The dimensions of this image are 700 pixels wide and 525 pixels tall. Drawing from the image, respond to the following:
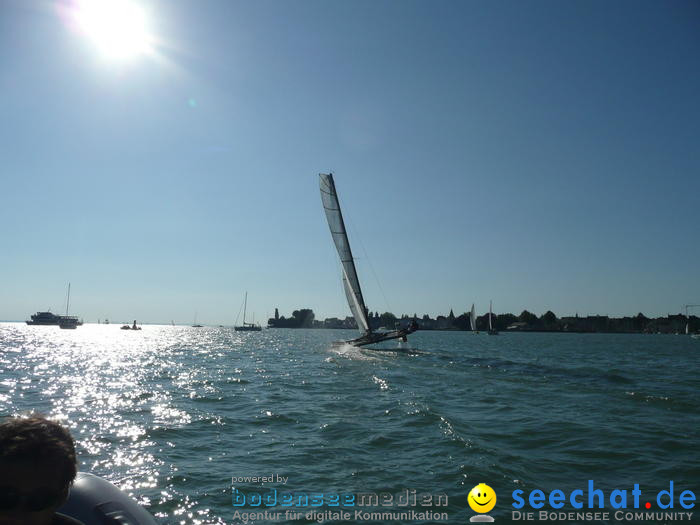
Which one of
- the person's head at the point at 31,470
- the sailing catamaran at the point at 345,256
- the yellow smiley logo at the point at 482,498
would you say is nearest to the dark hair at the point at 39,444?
the person's head at the point at 31,470

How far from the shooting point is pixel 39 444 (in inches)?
80.4

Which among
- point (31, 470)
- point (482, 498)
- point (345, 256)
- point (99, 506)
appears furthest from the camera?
point (345, 256)

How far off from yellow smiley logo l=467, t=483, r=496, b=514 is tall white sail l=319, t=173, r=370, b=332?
123ft

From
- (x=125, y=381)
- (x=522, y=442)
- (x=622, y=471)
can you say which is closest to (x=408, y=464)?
(x=522, y=442)

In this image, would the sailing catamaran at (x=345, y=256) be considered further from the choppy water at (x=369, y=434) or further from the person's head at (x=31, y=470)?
the person's head at (x=31, y=470)

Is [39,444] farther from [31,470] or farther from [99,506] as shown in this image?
[99,506]

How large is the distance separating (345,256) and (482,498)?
38961mm

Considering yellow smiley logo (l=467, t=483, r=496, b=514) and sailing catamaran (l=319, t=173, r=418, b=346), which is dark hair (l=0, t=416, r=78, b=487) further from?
sailing catamaran (l=319, t=173, r=418, b=346)

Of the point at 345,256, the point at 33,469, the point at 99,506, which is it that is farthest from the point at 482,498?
the point at 345,256

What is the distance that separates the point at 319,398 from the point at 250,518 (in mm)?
9875

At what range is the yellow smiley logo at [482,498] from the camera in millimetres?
6979

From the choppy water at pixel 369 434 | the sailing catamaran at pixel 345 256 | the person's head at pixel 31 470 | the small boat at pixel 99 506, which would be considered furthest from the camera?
the sailing catamaran at pixel 345 256

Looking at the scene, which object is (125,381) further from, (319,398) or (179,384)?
(319,398)

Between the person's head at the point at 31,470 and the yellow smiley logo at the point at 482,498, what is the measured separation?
259 inches
